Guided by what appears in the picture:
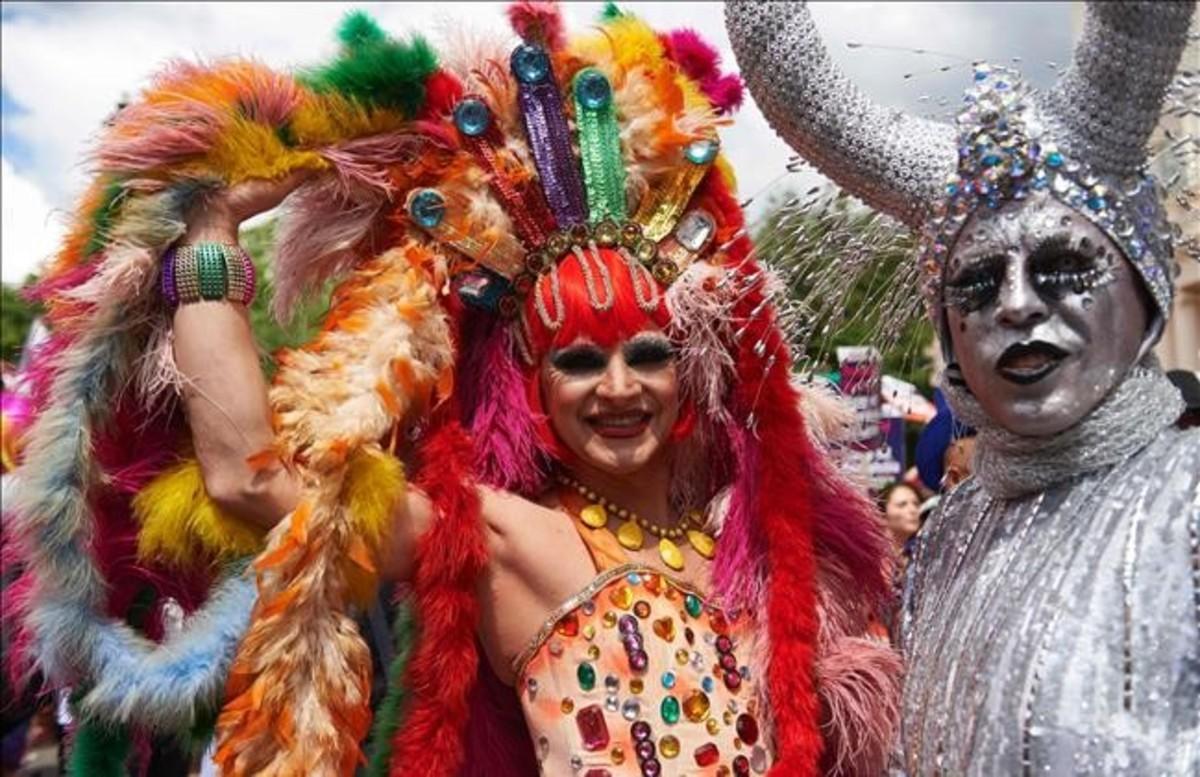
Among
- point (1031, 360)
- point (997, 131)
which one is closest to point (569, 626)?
point (1031, 360)

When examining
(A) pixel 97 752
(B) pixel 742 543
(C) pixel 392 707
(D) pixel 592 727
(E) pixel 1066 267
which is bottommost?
(A) pixel 97 752

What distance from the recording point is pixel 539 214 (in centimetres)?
241

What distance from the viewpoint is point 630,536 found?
2379 millimetres

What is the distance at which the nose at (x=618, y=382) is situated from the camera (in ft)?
7.52

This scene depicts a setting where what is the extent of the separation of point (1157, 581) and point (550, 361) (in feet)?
3.88

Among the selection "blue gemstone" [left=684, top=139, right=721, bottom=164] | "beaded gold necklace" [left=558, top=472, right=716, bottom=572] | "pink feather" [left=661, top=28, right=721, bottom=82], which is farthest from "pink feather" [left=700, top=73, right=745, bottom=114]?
"beaded gold necklace" [left=558, top=472, right=716, bottom=572]

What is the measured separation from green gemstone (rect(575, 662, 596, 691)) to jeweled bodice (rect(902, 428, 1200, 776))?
26.2 inches

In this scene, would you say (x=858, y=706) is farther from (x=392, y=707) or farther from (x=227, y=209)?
(x=227, y=209)

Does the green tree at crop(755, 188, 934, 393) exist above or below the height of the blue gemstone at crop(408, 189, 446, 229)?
above

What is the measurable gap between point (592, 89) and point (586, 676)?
1.03m

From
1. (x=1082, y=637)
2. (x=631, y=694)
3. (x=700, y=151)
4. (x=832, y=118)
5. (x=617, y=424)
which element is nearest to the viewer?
(x=1082, y=637)

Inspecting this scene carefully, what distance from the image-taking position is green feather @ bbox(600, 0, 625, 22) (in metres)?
2.59

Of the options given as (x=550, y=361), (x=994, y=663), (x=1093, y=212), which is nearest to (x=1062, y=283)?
(x=1093, y=212)

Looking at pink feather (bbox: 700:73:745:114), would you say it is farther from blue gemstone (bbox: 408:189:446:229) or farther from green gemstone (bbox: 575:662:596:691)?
green gemstone (bbox: 575:662:596:691)
